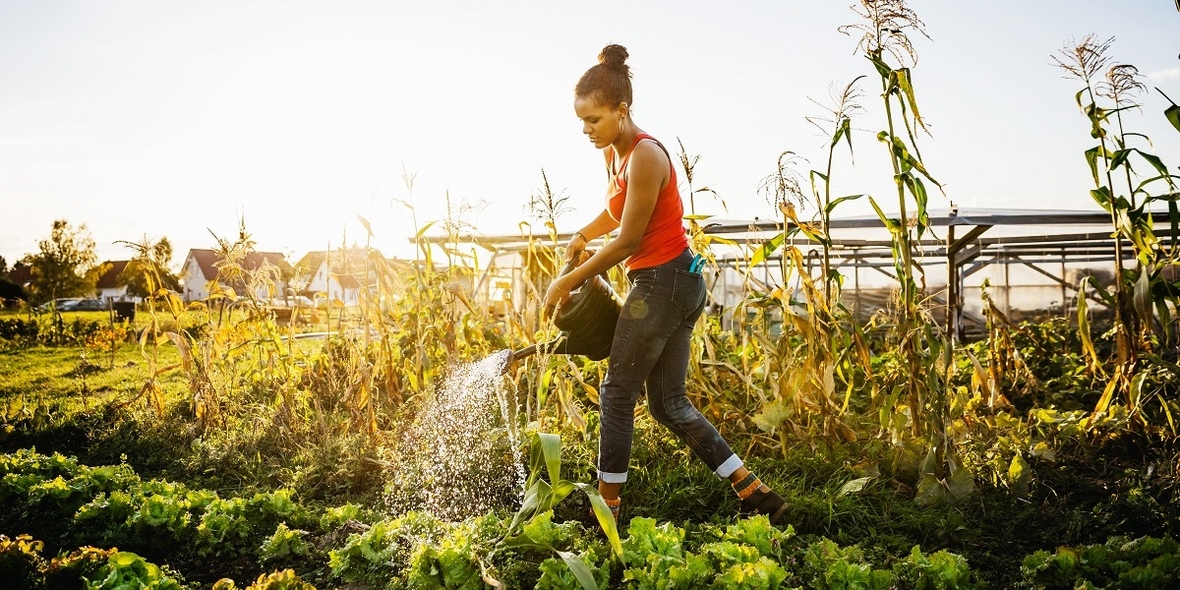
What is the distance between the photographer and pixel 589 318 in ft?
8.33

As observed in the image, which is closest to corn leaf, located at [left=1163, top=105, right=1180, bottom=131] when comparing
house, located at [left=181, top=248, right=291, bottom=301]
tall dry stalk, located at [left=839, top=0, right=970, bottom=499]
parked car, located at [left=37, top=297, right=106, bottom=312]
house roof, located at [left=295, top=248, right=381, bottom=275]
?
tall dry stalk, located at [left=839, top=0, right=970, bottom=499]

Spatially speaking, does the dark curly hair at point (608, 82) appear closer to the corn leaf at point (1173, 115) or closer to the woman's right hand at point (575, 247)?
the woman's right hand at point (575, 247)

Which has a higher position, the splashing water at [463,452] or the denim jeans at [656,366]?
the denim jeans at [656,366]

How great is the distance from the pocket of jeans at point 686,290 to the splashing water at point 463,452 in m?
0.84

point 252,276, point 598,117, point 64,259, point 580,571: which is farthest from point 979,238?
point 64,259

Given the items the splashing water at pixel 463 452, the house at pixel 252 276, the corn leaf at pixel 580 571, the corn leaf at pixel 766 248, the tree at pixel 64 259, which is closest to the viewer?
the corn leaf at pixel 580 571

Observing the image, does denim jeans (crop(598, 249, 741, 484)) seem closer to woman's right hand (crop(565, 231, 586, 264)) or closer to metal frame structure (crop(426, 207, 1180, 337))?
woman's right hand (crop(565, 231, 586, 264))

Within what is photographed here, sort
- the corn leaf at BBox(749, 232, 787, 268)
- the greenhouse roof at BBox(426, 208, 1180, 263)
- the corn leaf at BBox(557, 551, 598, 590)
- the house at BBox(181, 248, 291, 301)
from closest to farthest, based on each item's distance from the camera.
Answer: the corn leaf at BBox(557, 551, 598, 590)
the corn leaf at BBox(749, 232, 787, 268)
the house at BBox(181, 248, 291, 301)
the greenhouse roof at BBox(426, 208, 1180, 263)

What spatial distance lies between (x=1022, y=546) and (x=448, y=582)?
194cm

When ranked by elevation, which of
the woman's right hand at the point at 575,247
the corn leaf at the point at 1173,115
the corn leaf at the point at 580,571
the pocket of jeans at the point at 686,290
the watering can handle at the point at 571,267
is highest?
the corn leaf at the point at 1173,115

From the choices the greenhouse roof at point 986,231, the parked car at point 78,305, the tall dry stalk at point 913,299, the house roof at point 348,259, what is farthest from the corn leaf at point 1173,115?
the parked car at point 78,305

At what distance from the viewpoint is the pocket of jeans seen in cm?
244

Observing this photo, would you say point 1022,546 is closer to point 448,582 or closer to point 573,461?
point 573,461

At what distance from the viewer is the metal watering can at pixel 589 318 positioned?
250cm
